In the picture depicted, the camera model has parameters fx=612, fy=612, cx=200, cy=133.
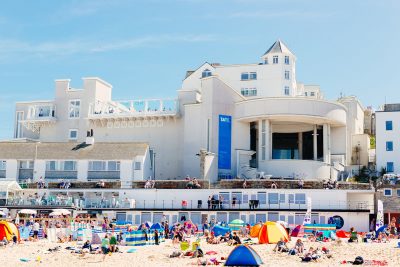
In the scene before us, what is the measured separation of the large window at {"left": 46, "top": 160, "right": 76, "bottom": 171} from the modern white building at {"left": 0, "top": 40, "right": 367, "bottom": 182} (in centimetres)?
9

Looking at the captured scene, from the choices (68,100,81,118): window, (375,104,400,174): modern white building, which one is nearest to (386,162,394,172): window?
(375,104,400,174): modern white building

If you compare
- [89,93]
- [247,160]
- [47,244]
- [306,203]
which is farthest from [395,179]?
[89,93]

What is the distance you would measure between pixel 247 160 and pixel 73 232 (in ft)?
75.4

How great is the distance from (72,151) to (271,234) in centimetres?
2494

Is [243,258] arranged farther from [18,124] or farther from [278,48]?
[18,124]

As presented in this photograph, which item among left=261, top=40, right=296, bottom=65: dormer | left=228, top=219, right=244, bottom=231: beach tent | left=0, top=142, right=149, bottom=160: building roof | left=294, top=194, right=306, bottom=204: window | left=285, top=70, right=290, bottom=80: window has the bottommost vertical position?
left=228, top=219, right=244, bottom=231: beach tent

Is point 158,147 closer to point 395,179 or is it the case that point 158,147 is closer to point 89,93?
point 89,93

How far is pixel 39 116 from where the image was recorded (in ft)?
211

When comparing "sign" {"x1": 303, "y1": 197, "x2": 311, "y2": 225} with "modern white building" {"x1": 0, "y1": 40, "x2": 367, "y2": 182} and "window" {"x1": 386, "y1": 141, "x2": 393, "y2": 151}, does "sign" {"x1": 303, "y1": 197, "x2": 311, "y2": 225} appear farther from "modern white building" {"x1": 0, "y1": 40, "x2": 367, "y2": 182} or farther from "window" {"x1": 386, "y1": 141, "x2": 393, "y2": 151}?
"window" {"x1": 386, "y1": 141, "x2": 393, "y2": 151}

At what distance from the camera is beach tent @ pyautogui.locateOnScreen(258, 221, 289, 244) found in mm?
34875

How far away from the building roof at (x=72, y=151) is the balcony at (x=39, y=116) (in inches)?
331

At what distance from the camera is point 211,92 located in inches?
2168

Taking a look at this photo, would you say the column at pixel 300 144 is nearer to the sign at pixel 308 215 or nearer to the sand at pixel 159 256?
the sign at pixel 308 215

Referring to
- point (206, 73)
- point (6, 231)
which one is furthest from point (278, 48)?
point (6, 231)
